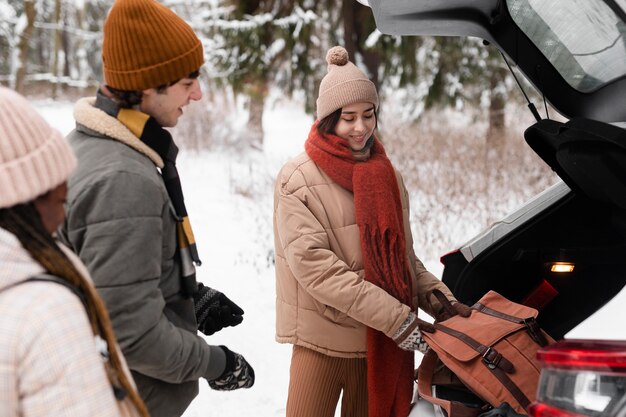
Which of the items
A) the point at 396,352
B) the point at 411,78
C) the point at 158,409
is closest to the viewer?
the point at 158,409

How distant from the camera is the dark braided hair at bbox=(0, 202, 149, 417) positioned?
128cm

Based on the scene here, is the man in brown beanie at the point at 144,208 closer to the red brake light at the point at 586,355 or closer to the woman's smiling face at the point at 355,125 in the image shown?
the woman's smiling face at the point at 355,125

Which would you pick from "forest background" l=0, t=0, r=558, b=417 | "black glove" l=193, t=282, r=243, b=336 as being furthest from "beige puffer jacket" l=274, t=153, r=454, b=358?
"forest background" l=0, t=0, r=558, b=417

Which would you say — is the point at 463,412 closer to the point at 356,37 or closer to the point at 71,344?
the point at 71,344

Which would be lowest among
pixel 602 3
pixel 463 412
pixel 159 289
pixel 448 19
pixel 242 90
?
pixel 242 90

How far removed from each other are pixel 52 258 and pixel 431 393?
1429 mm

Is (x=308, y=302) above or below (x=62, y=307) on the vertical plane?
below

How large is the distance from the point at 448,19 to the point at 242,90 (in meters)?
7.69

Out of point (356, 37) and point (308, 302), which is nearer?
point (308, 302)

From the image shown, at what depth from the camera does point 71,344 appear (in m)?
1.23

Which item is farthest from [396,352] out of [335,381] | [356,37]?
[356,37]

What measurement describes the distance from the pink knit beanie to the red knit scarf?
4.52ft

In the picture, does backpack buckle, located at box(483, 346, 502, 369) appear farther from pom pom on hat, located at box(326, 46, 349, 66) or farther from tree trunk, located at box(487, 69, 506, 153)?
tree trunk, located at box(487, 69, 506, 153)

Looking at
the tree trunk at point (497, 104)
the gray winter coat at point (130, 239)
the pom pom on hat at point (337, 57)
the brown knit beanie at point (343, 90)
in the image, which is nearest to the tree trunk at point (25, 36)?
the tree trunk at point (497, 104)
